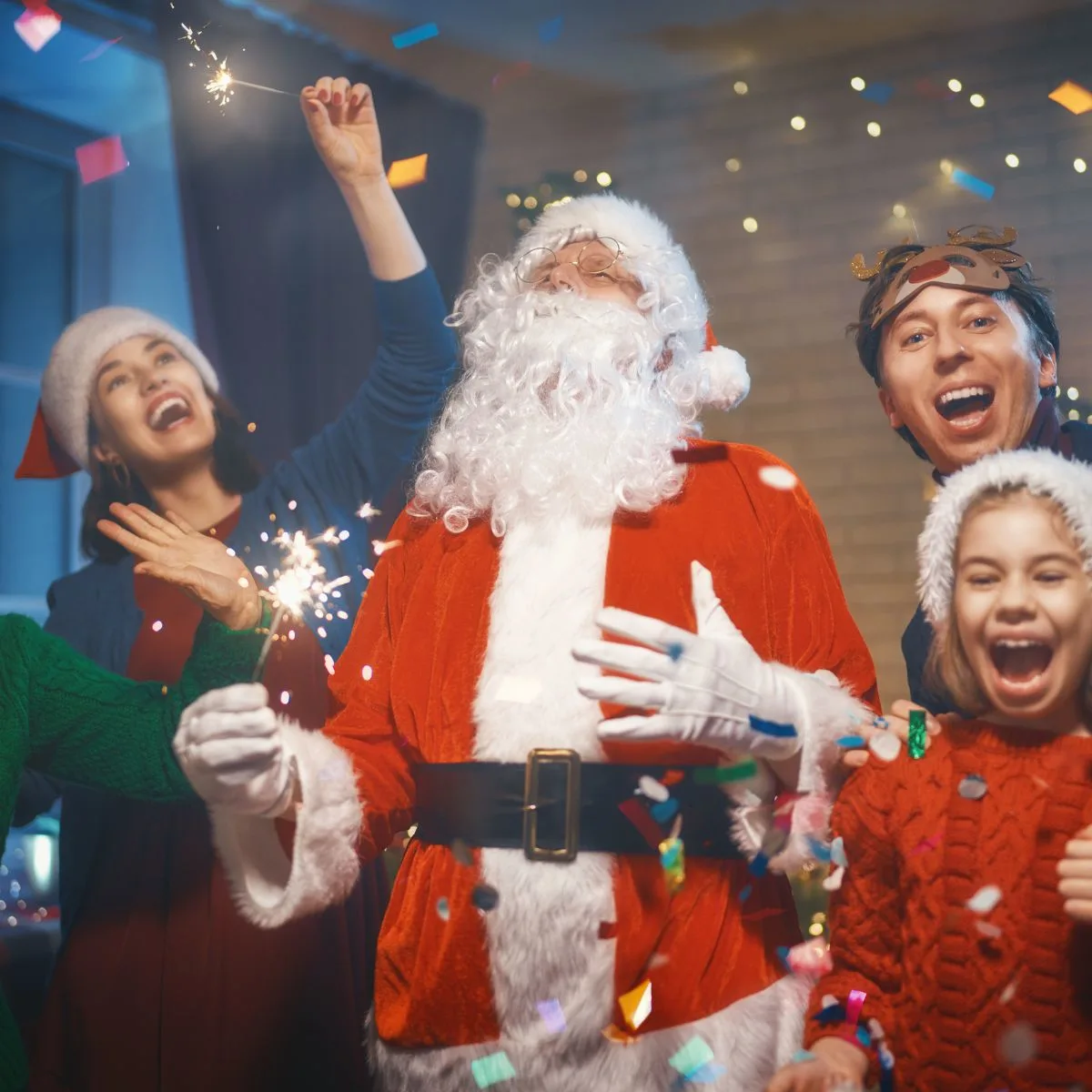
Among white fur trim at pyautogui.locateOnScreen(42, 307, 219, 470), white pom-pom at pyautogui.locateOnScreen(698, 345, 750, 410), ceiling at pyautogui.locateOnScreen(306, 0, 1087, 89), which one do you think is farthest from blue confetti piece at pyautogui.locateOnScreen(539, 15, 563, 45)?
white fur trim at pyautogui.locateOnScreen(42, 307, 219, 470)

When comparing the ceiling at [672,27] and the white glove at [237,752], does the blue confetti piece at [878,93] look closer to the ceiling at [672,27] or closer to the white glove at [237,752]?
the ceiling at [672,27]

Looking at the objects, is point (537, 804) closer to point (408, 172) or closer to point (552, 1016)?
point (552, 1016)

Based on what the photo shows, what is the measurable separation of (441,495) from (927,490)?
783 millimetres

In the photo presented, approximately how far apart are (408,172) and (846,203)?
0.86 meters

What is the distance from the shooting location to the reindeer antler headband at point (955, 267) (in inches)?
70.7

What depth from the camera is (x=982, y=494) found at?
5.28ft

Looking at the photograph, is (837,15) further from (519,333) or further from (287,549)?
(287,549)

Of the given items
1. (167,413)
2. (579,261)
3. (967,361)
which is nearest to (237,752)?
(167,413)

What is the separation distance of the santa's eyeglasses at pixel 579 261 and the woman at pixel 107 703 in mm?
735

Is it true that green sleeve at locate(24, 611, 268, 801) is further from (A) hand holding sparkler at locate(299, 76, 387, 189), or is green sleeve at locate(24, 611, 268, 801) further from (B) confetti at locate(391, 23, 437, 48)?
(B) confetti at locate(391, 23, 437, 48)

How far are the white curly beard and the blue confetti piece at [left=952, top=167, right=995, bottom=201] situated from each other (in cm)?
52

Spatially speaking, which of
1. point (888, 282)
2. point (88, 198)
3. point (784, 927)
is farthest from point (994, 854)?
point (88, 198)

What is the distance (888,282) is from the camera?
189 cm

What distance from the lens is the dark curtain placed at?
2484mm
